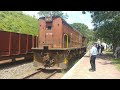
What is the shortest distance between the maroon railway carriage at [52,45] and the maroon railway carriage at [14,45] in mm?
2385

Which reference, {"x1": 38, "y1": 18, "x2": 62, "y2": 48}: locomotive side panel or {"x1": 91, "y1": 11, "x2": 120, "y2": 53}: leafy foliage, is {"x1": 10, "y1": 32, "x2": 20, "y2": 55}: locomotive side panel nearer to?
{"x1": 38, "y1": 18, "x2": 62, "y2": 48}: locomotive side panel

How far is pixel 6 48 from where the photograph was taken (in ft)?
60.1

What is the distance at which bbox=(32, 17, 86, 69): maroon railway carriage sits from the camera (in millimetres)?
16400

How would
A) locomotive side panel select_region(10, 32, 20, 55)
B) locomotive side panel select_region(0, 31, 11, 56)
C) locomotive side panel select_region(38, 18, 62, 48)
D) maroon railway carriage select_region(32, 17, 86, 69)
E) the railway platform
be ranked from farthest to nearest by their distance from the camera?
1. locomotive side panel select_region(10, 32, 20, 55)
2. locomotive side panel select_region(38, 18, 62, 48)
3. locomotive side panel select_region(0, 31, 11, 56)
4. maroon railway carriage select_region(32, 17, 86, 69)
5. the railway platform

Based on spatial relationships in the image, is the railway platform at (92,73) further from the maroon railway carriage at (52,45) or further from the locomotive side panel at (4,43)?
the locomotive side panel at (4,43)

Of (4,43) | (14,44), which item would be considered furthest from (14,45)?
(4,43)

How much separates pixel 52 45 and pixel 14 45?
11.4ft

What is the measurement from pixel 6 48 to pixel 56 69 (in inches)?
169

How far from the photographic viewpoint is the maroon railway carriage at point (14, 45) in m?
17.8

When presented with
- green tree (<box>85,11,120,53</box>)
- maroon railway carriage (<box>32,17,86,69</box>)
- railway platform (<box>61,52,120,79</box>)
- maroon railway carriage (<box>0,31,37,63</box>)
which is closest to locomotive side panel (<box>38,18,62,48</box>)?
maroon railway carriage (<box>32,17,86,69</box>)

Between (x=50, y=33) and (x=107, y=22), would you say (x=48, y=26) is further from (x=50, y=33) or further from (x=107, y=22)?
(x=107, y=22)

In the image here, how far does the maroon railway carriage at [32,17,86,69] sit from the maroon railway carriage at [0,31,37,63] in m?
2.39

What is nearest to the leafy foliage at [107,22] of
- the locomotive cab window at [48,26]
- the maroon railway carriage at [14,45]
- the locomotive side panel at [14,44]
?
the maroon railway carriage at [14,45]
